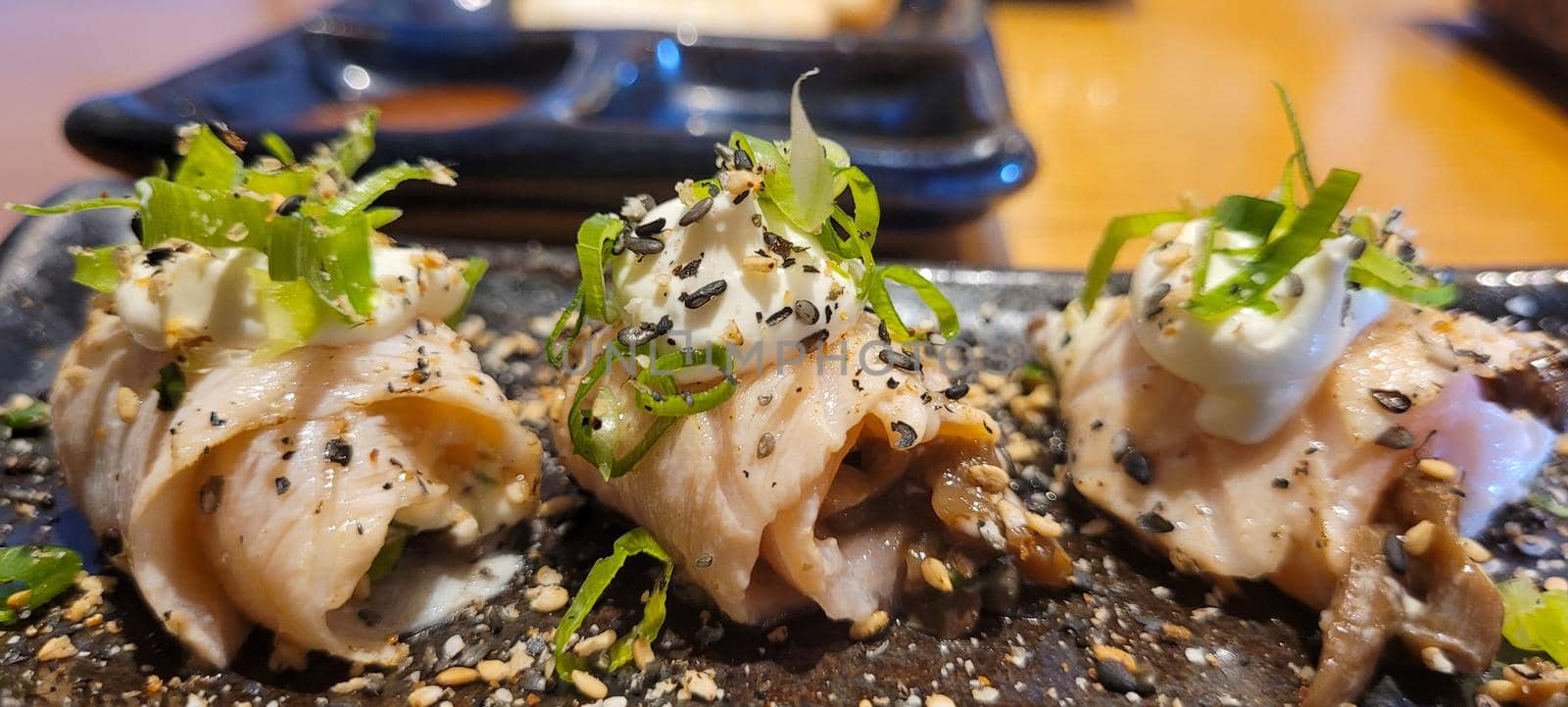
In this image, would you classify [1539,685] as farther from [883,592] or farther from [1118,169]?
[1118,169]

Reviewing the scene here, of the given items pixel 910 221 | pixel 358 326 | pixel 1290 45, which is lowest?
pixel 1290 45

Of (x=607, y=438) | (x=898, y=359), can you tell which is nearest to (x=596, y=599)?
(x=607, y=438)

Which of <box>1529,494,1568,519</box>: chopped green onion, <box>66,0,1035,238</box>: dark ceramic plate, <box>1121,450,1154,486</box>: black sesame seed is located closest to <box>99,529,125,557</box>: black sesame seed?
<box>66,0,1035,238</box>: dark ceramic plate

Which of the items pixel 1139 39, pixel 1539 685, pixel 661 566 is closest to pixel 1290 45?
pixel 1139 39

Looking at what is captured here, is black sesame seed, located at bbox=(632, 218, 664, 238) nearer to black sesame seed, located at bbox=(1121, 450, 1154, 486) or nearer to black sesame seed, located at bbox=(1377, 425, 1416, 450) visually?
black sesame seed, located at bbox=(1121, 450, 1154, 486)

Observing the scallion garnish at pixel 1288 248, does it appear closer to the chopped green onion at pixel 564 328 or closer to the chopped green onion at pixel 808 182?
the chopped green onion at pixel 808 182

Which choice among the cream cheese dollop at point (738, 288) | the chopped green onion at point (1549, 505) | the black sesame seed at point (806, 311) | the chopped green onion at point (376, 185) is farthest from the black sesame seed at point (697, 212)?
the chopped green onion at point (1549, 505)
